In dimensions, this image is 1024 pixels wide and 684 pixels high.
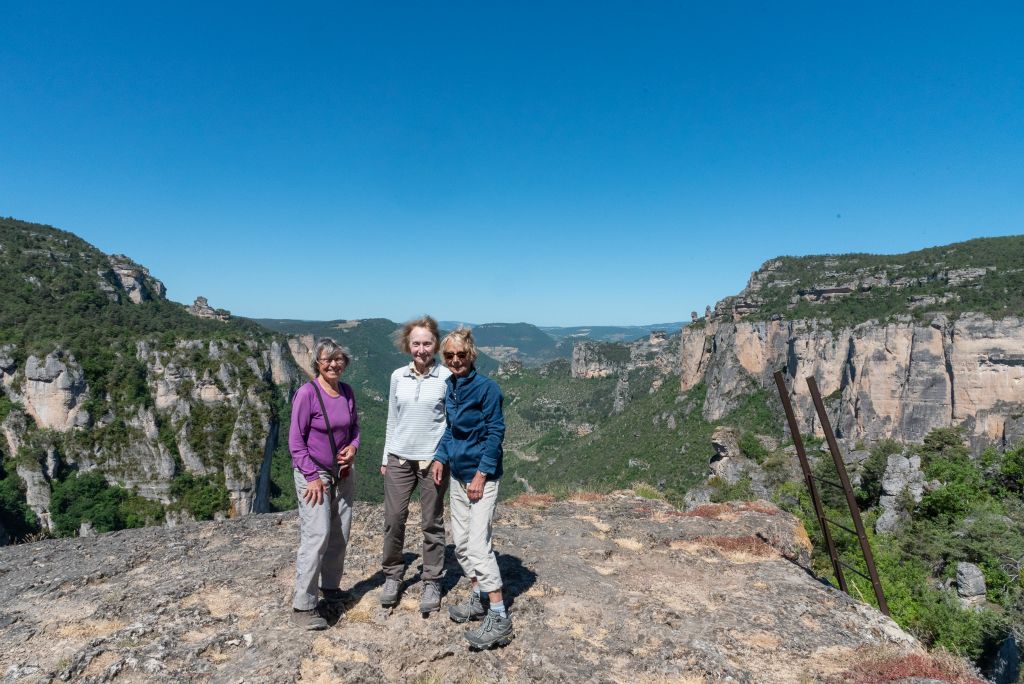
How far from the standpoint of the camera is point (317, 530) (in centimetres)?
447

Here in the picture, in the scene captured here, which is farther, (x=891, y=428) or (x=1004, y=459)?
(x=891, y=428)

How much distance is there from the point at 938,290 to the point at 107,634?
82.7 metres

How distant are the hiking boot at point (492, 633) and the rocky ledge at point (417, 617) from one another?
13cm

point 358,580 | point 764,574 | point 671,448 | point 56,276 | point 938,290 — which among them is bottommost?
point 671,448

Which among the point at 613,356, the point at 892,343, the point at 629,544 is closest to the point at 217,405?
the point at 629,544

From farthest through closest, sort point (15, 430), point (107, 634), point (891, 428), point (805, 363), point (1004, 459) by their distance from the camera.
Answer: point (805, 363) → point (891, 428) → point (15, 430) → point (1004, 459) → point (107, 634)

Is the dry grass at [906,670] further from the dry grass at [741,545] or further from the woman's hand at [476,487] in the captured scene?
the woman's hand at [476,487]

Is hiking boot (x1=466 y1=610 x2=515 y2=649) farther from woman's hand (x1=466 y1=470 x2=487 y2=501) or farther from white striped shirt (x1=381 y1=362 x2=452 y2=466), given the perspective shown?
white striped shirt (x1=381 y1=362 x2=452 y2=466)

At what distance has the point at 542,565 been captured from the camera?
6.86 metres

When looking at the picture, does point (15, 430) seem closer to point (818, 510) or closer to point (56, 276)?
point (56, 276)

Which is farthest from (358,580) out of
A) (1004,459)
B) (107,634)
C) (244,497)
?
(244,497)

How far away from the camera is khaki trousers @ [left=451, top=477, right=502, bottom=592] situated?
4418 mm

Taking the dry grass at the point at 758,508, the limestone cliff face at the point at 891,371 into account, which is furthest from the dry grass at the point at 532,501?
the limestone cliff face at the point at 891,371

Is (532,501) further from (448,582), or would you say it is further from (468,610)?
(468,610)
